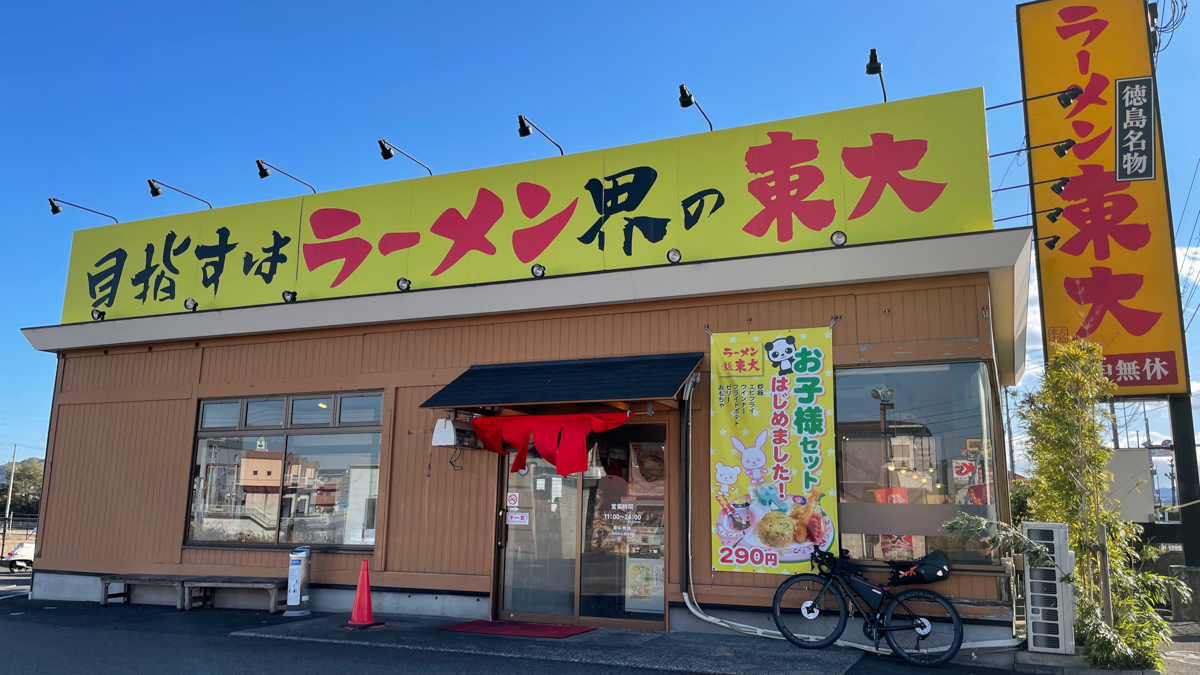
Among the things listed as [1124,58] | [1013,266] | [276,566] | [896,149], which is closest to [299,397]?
[276,566]

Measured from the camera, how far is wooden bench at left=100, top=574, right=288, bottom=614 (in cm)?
1066

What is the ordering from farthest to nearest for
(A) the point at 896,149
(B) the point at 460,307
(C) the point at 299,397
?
1. (C) the point at 299,397
2. (B) the point at 460,307
3. (A) the point at 896,149

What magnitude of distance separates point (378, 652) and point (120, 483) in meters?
6.57

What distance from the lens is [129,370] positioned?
41.7ft

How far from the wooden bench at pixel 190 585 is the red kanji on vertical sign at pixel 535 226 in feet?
17.4

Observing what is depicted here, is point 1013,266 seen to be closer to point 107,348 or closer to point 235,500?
point 235,500

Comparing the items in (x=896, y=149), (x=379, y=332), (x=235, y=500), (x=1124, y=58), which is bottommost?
(x=235, y=500)

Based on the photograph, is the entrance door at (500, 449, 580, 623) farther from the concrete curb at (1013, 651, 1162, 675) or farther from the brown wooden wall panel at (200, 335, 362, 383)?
the concrete curb at (1013, 651, 1162, 675)

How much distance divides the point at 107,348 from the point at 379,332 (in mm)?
5017

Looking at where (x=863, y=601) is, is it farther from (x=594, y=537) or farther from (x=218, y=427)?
(x=218, y=427)

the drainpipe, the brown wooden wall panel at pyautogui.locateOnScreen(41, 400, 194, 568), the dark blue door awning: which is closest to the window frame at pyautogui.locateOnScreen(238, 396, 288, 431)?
the brown wooden wall panel at pyautogui.locateOnScreen(41, 400, 194, 568)

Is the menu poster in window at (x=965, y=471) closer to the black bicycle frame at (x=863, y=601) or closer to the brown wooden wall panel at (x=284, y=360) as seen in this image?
the black bicycle frame at (x=863, y=601)

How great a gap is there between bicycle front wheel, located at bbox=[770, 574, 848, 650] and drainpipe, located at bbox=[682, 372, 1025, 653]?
0.10m

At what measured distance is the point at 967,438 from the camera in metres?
8.06
